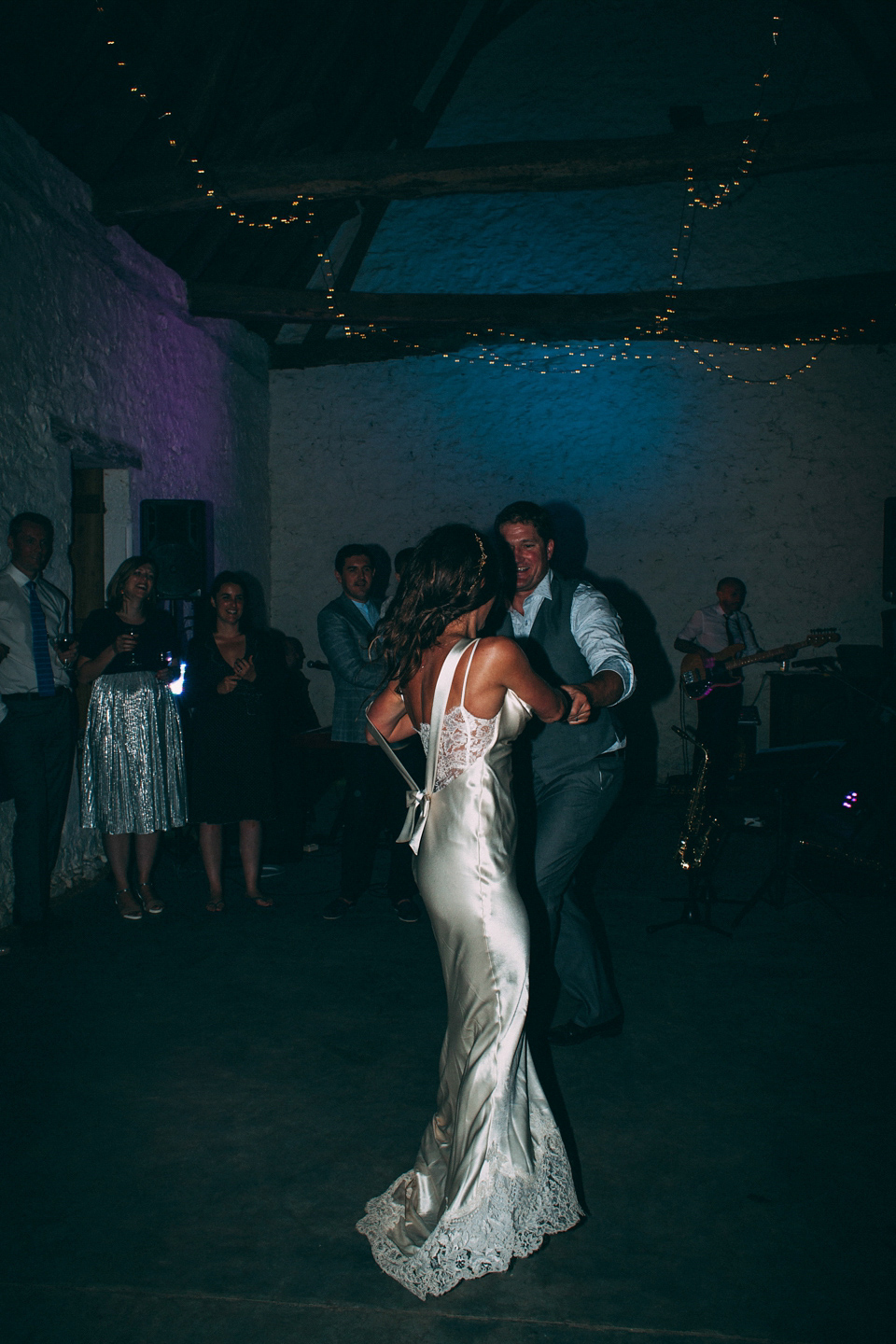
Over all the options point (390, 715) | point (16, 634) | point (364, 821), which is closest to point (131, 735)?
point (16, 634)

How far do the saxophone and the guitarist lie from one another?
6.77ft

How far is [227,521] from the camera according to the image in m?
7.61

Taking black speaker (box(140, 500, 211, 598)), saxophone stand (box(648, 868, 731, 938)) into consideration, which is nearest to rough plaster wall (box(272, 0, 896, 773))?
black speaker (box(140, 500, 211, 598))

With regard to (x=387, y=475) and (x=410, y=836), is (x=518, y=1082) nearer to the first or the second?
(x=410, y=836)

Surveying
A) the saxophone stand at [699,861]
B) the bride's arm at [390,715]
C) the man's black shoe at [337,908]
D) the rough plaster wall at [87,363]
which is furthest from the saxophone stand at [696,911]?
the rough plaster wall at [87,363]

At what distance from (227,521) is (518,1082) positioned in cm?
631

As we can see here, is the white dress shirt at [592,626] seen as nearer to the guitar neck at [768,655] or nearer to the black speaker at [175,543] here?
the black speaker at [175,543]

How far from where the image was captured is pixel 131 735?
4.41m

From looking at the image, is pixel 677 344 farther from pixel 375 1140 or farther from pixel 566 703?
pixel 375 1140

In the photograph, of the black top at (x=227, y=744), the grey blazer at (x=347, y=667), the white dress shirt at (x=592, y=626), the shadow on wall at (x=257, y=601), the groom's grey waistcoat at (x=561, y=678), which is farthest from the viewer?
the shadow on wall at (x=257, y=601)

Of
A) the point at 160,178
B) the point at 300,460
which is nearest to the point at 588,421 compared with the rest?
the point at 300,460

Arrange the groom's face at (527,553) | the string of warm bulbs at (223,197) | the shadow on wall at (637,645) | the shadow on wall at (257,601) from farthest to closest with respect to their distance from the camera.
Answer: the shadow on wall at (637,645)
the shadow on wall at (257,601)
the string of warm bulbs at (223,197)
the groom's face at (527,553)

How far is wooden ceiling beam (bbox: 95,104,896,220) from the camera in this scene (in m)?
4.86

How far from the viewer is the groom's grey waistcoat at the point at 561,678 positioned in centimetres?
288
